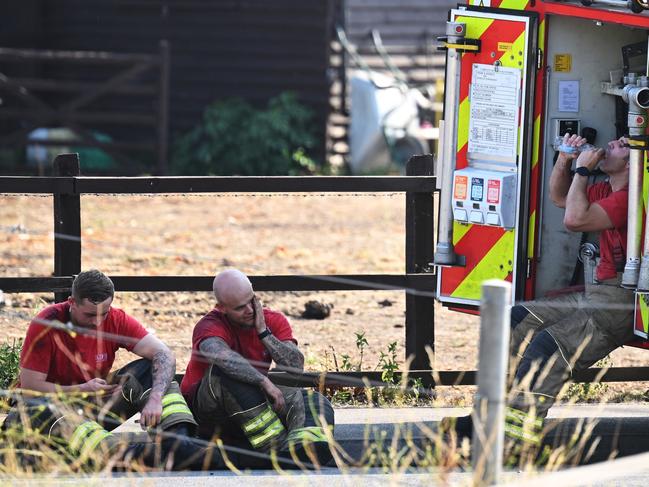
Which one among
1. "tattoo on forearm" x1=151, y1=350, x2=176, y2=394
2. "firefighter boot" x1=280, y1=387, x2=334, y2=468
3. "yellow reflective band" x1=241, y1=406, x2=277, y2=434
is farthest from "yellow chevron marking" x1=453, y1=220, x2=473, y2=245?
"tattoo on forearm" x1=151, y1=350, x2=176, y2=394

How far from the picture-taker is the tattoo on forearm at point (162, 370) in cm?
576

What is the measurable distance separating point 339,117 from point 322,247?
667 centimetres

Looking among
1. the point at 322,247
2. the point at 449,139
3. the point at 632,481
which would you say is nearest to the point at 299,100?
the point at 322,247

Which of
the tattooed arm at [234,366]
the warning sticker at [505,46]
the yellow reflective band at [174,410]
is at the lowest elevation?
the yellow reflective band at [174,410]

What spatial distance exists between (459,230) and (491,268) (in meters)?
0.27

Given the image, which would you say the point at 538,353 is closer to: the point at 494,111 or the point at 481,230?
the point at 481,230

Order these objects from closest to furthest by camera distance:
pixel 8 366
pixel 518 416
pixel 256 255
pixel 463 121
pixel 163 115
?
pixel 518 416 < pixel 463 121 < pixel 8 366 < pixel 256 255 < pixel 163 115

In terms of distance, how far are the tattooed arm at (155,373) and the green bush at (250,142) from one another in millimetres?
11502

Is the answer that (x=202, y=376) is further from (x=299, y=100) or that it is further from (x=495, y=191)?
(x=299, y=100)

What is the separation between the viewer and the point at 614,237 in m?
5.97

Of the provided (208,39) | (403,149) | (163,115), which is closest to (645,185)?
(163,115)

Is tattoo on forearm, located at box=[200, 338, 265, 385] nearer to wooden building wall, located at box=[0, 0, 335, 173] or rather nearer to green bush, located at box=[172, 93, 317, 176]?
green bush, located at box=[172, 93, 317, 176]

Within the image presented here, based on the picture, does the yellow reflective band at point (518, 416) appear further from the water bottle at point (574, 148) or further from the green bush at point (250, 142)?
the green bush at point (250, 142)

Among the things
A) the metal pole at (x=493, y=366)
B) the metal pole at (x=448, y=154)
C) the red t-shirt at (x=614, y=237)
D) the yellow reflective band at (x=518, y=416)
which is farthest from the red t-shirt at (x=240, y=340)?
the metal pole at (x=493, y=366)
